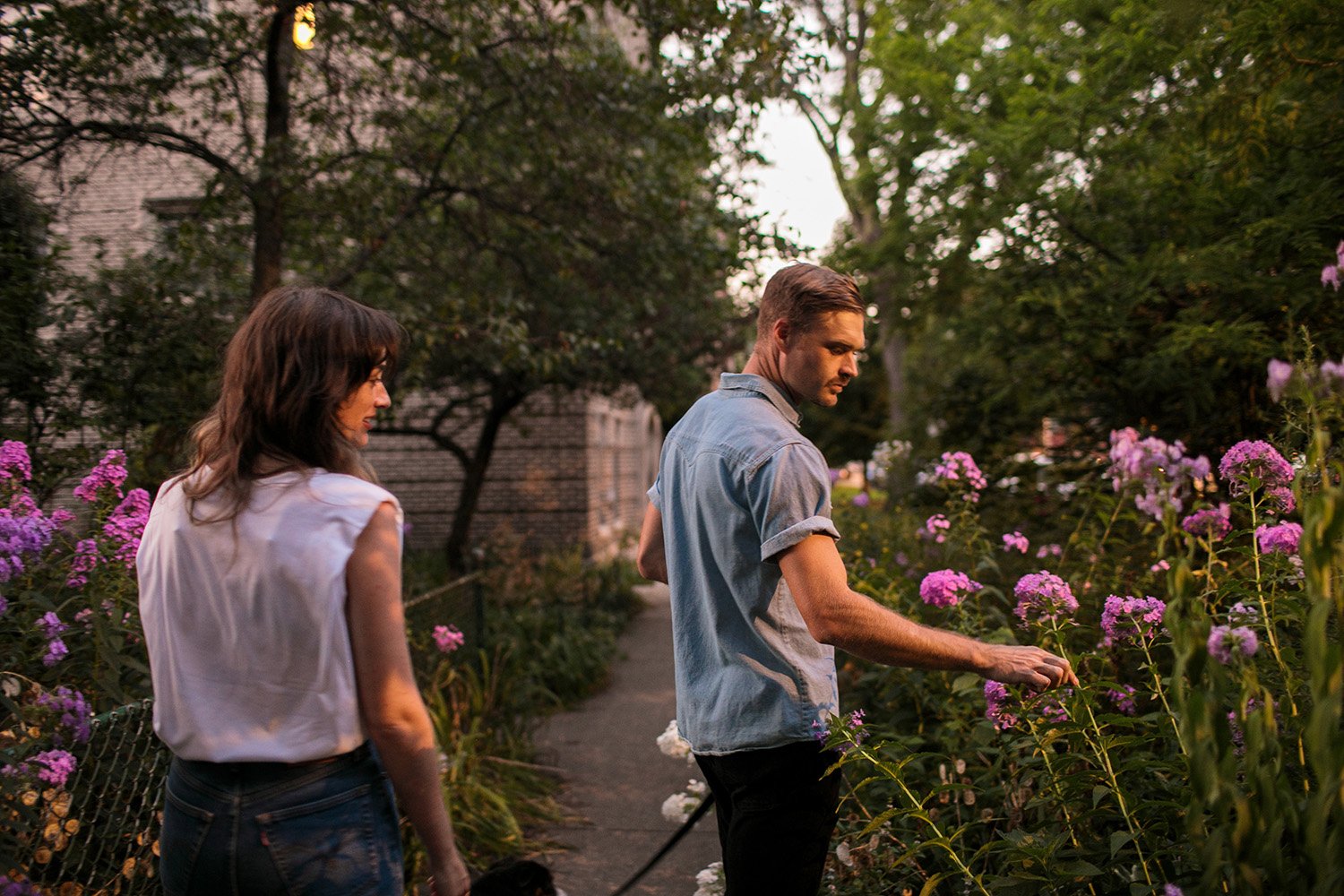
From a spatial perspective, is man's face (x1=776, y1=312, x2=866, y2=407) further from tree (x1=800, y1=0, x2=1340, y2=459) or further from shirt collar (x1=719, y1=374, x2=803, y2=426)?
tree (x1=800, y1=0, x2=1340, y2=459)

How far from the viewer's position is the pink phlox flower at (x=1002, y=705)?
2586 mm

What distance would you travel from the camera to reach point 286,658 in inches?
64.6

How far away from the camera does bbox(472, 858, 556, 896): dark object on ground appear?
221cm

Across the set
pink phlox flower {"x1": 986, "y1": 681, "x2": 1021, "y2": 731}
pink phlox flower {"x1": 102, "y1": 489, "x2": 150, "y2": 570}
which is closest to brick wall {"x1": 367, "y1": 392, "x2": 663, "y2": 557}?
pink phlox flower {"x1": 102, "y1": 489, "x2": 150, "y2": 570}

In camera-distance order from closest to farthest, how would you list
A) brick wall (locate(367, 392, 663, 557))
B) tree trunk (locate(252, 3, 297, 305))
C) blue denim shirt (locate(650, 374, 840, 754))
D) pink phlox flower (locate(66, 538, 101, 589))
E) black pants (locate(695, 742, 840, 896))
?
blue denim shirt (locate(650, 374, 840, 754)) < black pants (locate(695, 742, 840, 896)) < pink phlox flower (locate(66, 538, 101, 589)) < tree trunk (locate(252, 3, 297, 305)) < brick wall (locate(367, 392, 663, 557))

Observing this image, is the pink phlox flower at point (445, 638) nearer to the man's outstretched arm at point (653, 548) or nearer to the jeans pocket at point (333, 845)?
the man's outstretched arm at point (653, 548)

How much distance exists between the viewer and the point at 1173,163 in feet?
18.6

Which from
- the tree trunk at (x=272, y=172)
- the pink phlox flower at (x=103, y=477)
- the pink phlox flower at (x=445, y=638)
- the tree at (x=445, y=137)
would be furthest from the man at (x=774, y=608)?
the tree trunk at (x=272, y=172)

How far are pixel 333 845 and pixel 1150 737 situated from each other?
1.63 metres

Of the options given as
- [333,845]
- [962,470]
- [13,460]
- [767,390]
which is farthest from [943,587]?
[13,460]

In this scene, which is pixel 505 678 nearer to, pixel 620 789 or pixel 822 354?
pixel 620 789

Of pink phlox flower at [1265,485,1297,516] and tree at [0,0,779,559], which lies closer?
pink phlox flower at [1265,485,1297,516]

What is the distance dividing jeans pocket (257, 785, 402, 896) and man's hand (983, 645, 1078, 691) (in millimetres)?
1208

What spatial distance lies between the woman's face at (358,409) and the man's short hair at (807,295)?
98 centimetres
